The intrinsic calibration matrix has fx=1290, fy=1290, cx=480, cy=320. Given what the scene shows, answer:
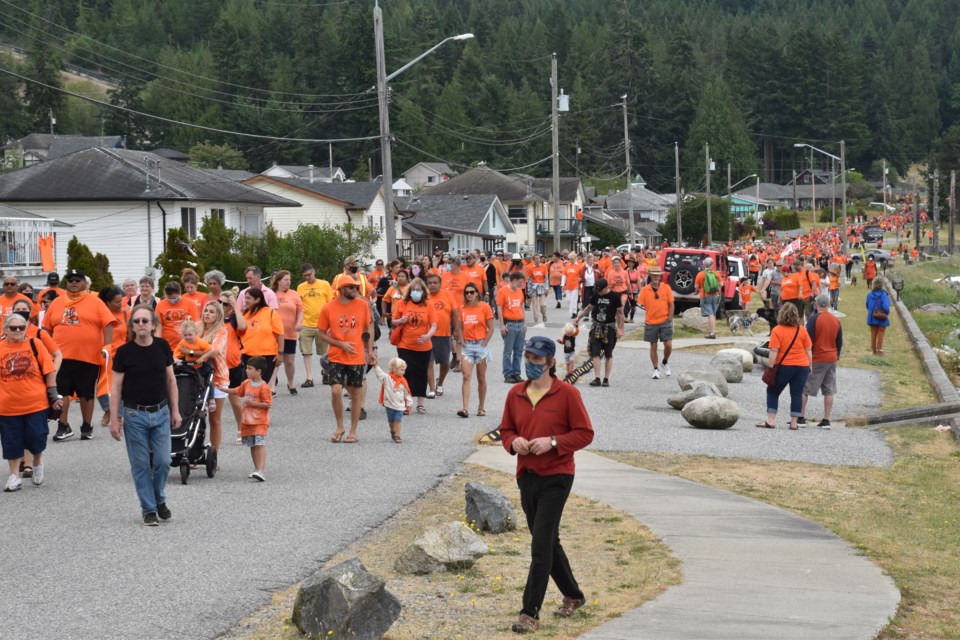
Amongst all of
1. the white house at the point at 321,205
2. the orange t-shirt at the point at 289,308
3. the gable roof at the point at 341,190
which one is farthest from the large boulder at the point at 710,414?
the gable roof at the point at 341,190

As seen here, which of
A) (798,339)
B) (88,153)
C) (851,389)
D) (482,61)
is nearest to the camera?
(798,339)

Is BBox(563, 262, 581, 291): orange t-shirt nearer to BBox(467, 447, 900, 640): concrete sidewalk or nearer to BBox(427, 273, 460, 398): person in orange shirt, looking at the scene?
BBox(427, 273, 460, 398): person in orange shirt

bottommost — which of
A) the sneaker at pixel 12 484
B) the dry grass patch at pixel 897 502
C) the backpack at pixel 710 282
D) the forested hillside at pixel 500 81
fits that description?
the dry grass patch at pixel 897 502

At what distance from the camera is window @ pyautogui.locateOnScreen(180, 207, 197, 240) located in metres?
44.6

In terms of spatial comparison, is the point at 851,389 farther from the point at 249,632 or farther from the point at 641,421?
the point at 249,632

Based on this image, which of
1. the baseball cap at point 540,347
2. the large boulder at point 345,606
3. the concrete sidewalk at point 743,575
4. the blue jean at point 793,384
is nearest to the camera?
the large boulder at point 345,606

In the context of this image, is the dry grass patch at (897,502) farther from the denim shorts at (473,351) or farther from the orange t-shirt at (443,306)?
the orange t-shirt at (443,306)

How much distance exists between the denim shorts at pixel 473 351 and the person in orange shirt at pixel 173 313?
11.1 ft

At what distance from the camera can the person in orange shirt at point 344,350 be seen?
1392 centimetres

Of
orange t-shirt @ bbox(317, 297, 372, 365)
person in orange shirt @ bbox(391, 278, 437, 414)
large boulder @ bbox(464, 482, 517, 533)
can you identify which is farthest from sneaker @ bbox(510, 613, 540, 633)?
person in orange shirt @ bbox(391, 278, 437, 414)

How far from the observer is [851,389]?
2108 centimetres

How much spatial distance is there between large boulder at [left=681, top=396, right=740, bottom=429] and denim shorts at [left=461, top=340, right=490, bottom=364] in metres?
2.76

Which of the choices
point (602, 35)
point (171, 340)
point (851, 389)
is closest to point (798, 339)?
point (851, 389)

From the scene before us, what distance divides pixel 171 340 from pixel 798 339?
762 centimetres
